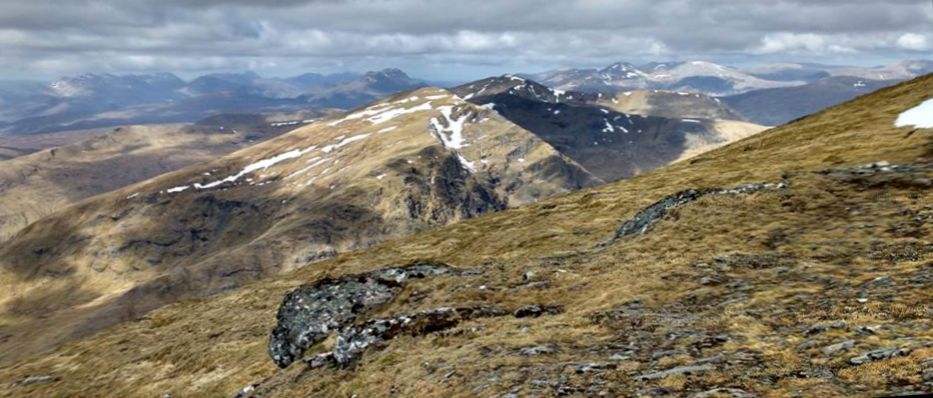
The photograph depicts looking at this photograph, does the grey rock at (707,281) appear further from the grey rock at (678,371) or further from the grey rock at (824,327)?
the grey rock at (678,371)

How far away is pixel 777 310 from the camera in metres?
15.8

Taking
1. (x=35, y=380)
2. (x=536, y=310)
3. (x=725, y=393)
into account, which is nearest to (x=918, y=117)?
(x=536, y=310)

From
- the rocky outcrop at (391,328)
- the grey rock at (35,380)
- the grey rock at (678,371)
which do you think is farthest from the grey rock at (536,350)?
the grey rock at (35,380)

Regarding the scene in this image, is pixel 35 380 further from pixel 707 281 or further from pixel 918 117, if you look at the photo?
pixel 918 117

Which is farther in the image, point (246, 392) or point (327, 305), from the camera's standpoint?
point (327, 305)

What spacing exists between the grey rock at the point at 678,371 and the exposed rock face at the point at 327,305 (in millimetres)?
14634

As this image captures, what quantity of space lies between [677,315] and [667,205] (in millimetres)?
13656

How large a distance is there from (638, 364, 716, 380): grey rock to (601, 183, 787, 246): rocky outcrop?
48.8 ft

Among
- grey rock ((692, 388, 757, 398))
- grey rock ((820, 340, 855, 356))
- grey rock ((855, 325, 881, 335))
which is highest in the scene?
grey rock ((855, 325, 881, 335))

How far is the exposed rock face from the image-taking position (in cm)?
2541

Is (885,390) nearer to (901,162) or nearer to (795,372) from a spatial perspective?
(795,372)

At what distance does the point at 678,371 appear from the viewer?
13195mm

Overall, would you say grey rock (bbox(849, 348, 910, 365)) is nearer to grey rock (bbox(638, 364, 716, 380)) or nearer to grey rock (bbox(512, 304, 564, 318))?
grey rock (bbox(638, 364, 716, 380))

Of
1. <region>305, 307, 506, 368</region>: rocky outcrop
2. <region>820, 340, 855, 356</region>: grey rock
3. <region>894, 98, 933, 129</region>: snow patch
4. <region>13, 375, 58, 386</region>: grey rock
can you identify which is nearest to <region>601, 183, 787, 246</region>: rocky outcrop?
<region>305, 307, 506, 368</region>: rocky outcrop
